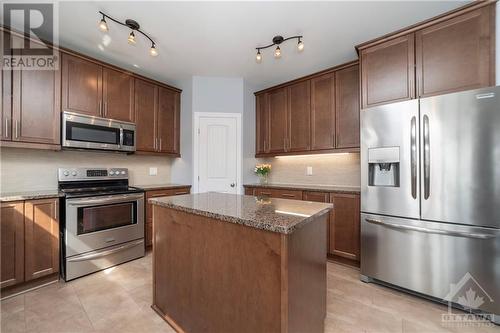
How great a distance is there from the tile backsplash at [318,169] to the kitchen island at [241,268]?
189 centimetres

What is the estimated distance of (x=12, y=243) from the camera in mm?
2012

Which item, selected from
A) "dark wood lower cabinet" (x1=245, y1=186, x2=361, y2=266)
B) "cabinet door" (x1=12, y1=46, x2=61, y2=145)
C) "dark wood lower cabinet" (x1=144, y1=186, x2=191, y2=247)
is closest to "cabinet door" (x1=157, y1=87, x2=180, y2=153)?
"dark wood lower cabinet" (x1=144, y1=186, x2=191, y2=247)

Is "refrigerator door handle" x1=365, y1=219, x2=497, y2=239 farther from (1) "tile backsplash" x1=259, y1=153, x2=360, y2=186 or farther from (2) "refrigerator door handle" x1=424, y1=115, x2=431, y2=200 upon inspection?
(1) "tile backsplash" x1=259, y1=153, x2=360, y2=186

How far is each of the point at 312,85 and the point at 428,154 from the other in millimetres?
1832

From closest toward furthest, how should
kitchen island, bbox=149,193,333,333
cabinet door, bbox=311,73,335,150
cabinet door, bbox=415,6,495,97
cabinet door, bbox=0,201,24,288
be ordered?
kitchen island, bbox=149,193,333,333
cabinet door, bbox=415,6,495,97
cabinet door, bbox=0,201,24,288
cabinet door, bbox=311,73,335,150

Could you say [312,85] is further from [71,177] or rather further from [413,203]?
[71,177]

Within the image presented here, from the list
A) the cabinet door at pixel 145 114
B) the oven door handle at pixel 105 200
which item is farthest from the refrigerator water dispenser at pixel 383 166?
the cabinet door at pixel 145 114

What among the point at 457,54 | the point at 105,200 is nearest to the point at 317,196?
the point at 457,54

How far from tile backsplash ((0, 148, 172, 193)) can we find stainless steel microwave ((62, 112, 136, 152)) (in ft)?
1.20

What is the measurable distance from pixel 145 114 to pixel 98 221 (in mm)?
1655

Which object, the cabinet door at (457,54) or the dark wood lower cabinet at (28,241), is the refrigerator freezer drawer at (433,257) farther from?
the dark wood lower cabinet at (28,241)

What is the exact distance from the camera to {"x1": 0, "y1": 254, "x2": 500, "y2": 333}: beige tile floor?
1660 mm

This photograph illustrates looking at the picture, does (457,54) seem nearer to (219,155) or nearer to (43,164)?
(219,155)

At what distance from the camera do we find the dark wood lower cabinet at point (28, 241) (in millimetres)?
1985
